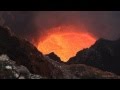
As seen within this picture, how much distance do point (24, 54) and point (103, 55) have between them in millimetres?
135402

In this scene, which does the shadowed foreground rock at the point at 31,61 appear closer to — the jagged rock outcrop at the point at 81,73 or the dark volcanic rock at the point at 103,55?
the jagged rock outcrop at the point at 81,73

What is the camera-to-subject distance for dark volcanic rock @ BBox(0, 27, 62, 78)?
43.5 metres

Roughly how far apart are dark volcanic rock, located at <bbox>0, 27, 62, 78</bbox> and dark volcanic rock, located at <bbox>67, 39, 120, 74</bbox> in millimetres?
111270

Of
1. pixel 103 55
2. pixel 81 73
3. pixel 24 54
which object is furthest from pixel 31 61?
pixel 103 55

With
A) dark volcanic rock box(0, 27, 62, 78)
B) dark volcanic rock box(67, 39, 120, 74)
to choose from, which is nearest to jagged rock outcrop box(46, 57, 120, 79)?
dark volcanic rock box(0, 27, 62, 78)

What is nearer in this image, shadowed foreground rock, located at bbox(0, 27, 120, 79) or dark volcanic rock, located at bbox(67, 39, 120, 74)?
shadowed foreground rock, located at bbox(0, 27, 120, 79)

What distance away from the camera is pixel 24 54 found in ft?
156

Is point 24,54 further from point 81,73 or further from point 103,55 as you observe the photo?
point 103,55

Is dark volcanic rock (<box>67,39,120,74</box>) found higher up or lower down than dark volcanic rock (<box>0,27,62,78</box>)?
higher up

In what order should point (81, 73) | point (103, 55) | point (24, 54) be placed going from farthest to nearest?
point (103, 55) → point (81, 73) → point (24, 54)

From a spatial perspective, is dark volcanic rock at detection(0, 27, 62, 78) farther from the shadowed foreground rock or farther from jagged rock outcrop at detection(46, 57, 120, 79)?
jagged rock outcrop at detection(46, 57, 120, 79)
